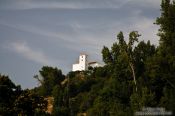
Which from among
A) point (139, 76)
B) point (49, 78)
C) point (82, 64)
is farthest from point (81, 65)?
point (139, 76)

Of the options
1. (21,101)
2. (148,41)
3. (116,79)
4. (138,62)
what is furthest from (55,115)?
(21,101)

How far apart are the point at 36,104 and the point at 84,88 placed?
74936 mm

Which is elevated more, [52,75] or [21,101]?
[52,75]

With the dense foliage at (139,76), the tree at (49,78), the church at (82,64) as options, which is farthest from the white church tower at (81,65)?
Result: the dense foliage at (139,76)

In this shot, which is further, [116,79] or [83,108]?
[83,108]

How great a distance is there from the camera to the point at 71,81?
137m

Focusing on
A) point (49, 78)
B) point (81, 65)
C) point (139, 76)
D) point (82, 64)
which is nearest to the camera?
point (139, 76)

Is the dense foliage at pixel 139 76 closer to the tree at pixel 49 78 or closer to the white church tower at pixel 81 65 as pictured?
the tree at pixel 49 78

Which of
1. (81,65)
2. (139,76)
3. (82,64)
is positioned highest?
(82,64)

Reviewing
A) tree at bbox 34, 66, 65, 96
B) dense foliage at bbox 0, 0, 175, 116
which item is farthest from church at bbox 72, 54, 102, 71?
dense foliage at bbox 0, 0, 175, 116

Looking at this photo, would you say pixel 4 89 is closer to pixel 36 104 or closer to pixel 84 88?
pixel 36 104

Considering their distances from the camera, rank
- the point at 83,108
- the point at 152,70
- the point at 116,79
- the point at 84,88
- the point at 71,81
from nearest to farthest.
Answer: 1. the point at 152,70
2. the point at 116,79
3. the point at 83,108
4. the point at 84,88
5. the point at 71,81

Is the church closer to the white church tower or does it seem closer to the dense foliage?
the white church tower

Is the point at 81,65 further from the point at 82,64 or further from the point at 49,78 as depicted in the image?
the point at 49,78
